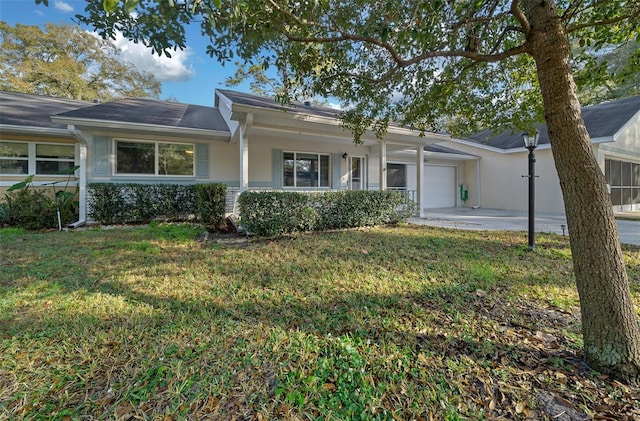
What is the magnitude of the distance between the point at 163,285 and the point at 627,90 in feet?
93.1

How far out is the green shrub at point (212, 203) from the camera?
7379 millimetres

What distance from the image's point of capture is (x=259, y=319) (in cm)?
287

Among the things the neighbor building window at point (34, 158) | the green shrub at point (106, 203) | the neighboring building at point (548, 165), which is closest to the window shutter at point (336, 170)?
→ the neighboring building at point (548, 165)

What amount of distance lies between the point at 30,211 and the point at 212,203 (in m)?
5.04

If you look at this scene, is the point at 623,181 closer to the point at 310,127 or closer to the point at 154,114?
the point at 310,127

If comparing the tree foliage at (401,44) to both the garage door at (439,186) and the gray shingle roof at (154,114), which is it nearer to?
the gray shingle roof at (154,114)

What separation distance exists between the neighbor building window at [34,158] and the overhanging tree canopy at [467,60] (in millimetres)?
8438

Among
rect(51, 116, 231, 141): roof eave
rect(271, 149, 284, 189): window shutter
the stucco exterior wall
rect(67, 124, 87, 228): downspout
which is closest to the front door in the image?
rect(271, 149, 284, 189): window shutter

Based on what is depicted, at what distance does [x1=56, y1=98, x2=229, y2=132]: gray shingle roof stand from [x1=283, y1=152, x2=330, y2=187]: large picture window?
2607mm

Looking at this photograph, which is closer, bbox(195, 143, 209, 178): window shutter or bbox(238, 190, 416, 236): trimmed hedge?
bbox(238, 190, 416, 236): trimmed hedge

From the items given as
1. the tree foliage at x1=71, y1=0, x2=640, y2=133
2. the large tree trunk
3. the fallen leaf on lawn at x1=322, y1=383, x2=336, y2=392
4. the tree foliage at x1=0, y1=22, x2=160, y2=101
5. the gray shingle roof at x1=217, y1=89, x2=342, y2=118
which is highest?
the tree foliage at x1=0, y1=22, x2=160, y2=101

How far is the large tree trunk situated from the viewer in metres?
2.05

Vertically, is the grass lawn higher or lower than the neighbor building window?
lower

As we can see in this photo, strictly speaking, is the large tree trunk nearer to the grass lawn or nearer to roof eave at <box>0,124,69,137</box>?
the grass lawn
